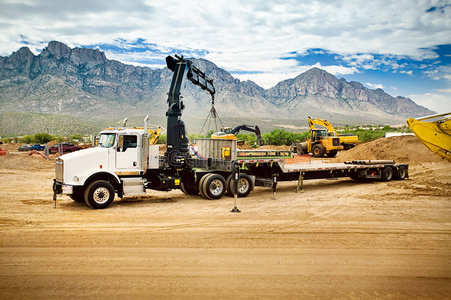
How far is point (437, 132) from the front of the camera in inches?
733

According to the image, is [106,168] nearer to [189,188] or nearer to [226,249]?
[189,188]

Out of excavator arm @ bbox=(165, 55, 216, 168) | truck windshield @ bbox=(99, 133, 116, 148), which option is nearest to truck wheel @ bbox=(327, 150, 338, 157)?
excavator arm @ bbox=(165, 55, 216, 168)

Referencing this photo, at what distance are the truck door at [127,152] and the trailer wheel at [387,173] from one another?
13.6 metres

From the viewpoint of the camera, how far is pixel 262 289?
6031 millimetres

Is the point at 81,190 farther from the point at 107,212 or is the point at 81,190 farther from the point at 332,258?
the point at 332,258

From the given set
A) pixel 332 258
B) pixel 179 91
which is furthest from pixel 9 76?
pixel 332 258

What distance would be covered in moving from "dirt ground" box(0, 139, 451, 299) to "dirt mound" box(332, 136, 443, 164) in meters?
14.3

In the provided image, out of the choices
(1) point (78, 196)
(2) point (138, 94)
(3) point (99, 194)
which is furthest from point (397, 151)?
(2) point (138, 94)

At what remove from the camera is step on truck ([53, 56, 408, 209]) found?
490 inches

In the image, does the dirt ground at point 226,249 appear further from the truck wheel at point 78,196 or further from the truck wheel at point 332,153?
the truck wheel at point 332,153

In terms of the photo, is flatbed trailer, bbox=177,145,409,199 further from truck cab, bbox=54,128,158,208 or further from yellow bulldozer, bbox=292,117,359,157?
yellow bulldozer, bbox=292,117,359,157

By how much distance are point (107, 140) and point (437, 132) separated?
53.1 ft

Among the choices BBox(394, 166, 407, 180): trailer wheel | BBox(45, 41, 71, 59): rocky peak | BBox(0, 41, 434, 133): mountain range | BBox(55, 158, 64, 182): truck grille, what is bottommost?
BBox(394, 166, 407, 180): trailer wheel

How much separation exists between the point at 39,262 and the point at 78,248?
980 millimetres
